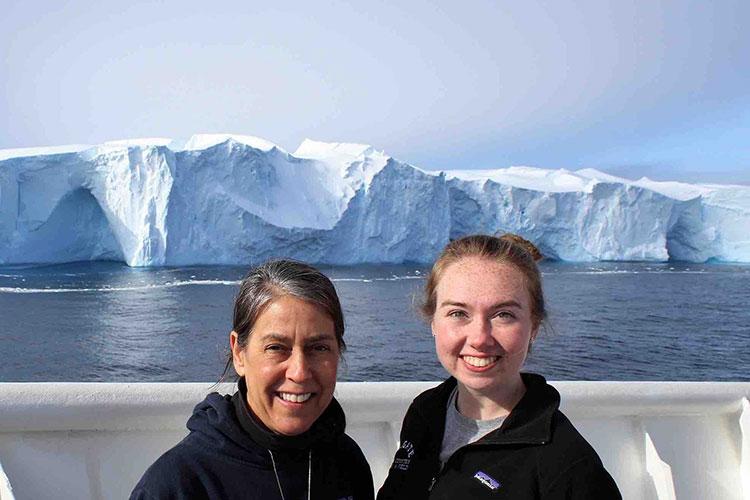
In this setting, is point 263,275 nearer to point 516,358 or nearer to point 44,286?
point 516,358

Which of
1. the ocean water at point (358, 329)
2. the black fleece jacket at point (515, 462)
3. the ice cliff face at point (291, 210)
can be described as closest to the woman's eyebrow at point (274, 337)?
the black fleece jacket at point (515, 462)

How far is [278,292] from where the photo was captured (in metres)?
0.93

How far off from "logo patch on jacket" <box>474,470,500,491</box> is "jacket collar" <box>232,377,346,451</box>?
23cm

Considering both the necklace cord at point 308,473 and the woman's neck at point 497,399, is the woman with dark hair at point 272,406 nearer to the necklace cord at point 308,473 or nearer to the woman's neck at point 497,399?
the necklace cord at point 308,473

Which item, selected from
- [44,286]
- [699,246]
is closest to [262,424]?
[44,286]

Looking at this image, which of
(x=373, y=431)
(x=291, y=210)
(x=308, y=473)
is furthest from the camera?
(x=291, y=210)

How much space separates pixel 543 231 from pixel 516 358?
2751 cm

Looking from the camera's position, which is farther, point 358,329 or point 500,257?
point 358,329

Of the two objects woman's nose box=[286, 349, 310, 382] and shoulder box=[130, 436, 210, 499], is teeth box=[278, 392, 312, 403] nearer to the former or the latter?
woman's nose box=[286, 349, 310, 382]

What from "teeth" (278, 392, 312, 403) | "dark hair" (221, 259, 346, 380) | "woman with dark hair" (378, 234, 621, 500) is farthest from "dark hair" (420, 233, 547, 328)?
"teeth" (278, 392, 312, 403)

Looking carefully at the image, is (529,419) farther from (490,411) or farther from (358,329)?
(358,329)

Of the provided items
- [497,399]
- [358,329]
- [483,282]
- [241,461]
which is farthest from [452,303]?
[358,329]

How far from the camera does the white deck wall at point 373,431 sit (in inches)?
50.9

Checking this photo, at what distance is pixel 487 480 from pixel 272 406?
1.13ft
